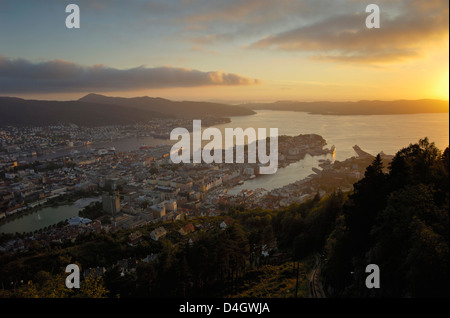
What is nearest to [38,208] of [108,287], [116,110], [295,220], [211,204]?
[211,204]

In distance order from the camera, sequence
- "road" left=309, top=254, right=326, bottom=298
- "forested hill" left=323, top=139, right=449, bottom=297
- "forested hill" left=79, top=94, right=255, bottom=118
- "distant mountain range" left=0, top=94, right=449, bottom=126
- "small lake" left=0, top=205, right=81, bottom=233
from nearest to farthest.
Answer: "forested hill" left=323, top=139, right=449, bottom=297, "road" left=309, top=254, right=326, bottom=298, "small lake" left=0, top=205, right=81, bottom=233, "distant mountain range" left=0, top=94, right=449, bottom=126, "forested hill" left=79, top=94, right=255, bottom=118

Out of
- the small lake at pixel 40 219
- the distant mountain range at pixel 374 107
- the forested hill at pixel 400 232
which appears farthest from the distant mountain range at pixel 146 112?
the small lake at pixel 40 219

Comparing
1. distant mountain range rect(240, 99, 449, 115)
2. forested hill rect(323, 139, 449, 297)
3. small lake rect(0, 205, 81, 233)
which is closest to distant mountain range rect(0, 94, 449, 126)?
distant mountain range rect(240, 99, 449, 115)

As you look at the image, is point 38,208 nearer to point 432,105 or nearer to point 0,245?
point 0,245

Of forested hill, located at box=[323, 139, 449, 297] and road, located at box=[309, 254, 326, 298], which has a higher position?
forested hill, located at box=[323, 139, 449, 297]

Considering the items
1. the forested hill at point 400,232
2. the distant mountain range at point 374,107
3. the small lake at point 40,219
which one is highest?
the distant mountain range at point 374,107

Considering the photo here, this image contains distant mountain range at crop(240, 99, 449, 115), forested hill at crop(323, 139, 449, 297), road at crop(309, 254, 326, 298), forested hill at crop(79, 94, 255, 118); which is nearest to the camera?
forested hill at crop(323, 139, 449, 297)

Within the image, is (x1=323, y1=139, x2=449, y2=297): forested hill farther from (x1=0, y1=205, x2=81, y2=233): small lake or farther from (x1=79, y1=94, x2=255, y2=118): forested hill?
(x1=79, y1=94, x2=255, y2=118): forested hill

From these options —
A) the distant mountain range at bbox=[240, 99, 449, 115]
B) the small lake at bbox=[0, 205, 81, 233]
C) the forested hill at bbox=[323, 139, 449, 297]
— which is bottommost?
the small lake at bbox=[0, 205, 81, 233]

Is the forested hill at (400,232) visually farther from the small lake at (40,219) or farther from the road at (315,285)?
the small lake at (40,219)
